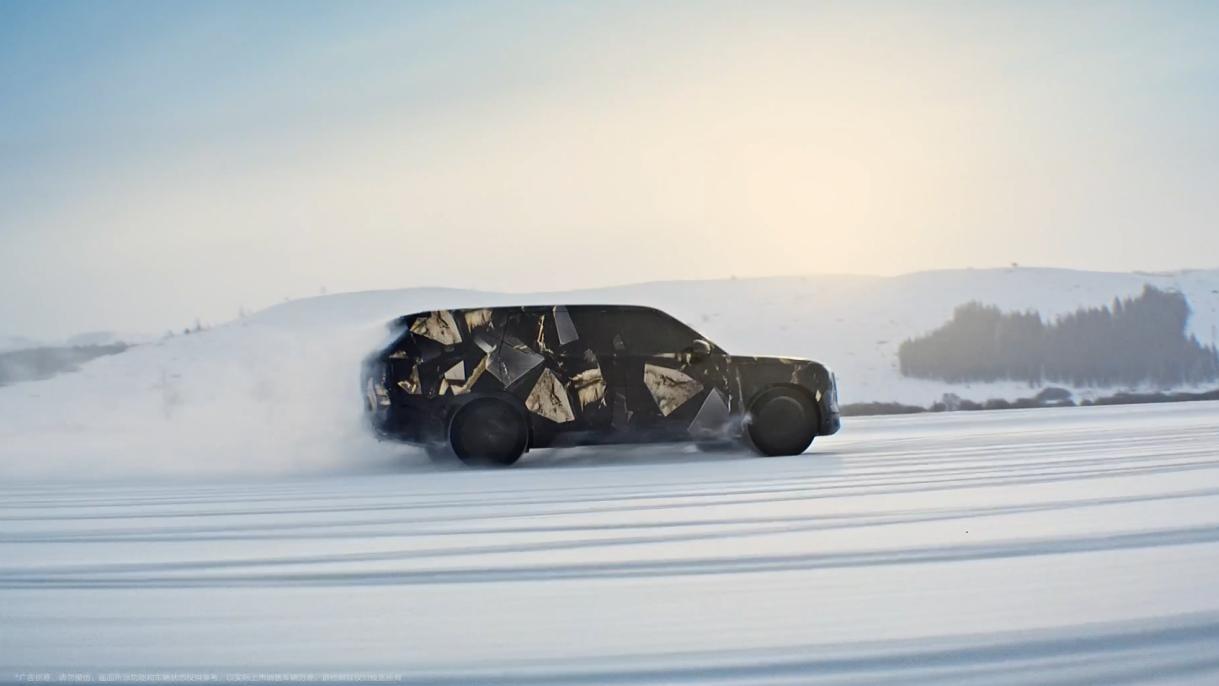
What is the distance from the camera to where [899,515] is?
5.96 meters

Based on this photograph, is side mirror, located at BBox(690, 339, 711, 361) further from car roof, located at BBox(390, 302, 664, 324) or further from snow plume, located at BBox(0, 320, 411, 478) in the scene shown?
snow plume, located at BBox(0, 320, 411, 478)

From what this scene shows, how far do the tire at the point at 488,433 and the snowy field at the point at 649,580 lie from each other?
6.46 ft

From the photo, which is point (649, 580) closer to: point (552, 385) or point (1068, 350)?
point (552, 385)

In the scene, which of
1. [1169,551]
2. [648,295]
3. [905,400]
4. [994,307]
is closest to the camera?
[1169,551]

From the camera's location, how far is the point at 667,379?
10.8 meters

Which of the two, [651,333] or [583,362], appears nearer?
[583,362]

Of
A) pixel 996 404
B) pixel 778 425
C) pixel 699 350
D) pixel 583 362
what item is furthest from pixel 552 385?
pixel 996 404

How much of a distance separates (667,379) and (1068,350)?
31.9 meters

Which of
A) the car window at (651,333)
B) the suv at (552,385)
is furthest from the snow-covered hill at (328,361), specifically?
the car window at (651,333)

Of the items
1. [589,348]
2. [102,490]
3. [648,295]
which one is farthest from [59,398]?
[648,295]

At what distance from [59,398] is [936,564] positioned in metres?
18.3

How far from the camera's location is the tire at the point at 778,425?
36.1 feet

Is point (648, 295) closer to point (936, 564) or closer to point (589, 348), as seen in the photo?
point (589, 348)

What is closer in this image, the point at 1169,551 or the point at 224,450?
the point at 1169,551
